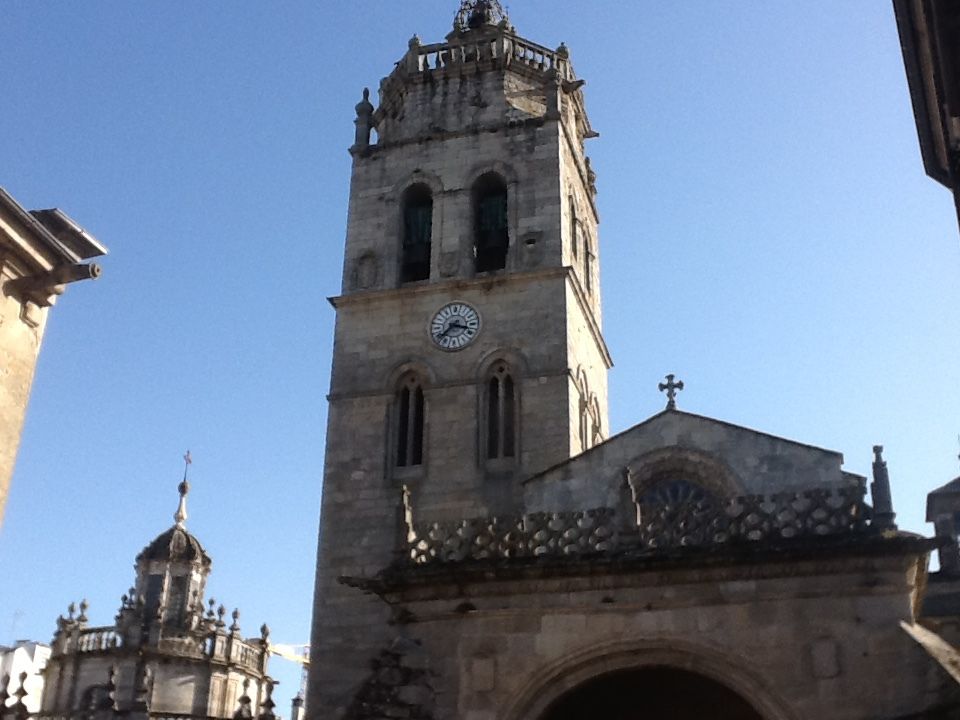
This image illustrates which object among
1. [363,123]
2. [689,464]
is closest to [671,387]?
[689,464]

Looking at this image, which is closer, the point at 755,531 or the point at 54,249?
the point at 54,249

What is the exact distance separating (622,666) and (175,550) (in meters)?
28.4

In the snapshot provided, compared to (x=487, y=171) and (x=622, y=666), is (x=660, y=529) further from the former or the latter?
(x=487, y=171)

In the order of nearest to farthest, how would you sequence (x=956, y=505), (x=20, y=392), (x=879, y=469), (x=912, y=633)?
(x=20, y=392)
(x=912, y=633)
(x=879, y=469)
(x=956, y=505)

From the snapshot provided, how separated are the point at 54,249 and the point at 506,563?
24.6 ft

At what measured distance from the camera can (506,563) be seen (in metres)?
14.5

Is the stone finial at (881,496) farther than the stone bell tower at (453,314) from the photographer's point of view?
No

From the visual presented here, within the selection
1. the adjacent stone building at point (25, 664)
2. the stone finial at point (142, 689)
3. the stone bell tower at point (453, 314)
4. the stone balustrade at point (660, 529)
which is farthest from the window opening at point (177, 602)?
the stone balustrade at point (660, 529)

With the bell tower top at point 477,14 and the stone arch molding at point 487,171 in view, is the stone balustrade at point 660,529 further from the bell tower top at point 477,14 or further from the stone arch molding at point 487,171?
the bell tower top at point 477,14

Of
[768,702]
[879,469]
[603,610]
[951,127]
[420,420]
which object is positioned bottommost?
[768,702]

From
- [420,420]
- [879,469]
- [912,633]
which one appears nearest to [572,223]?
[420,420]

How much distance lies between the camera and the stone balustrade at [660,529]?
13992mm

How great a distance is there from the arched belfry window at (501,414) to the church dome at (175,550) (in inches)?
738

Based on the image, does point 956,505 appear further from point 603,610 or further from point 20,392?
point 20,392
